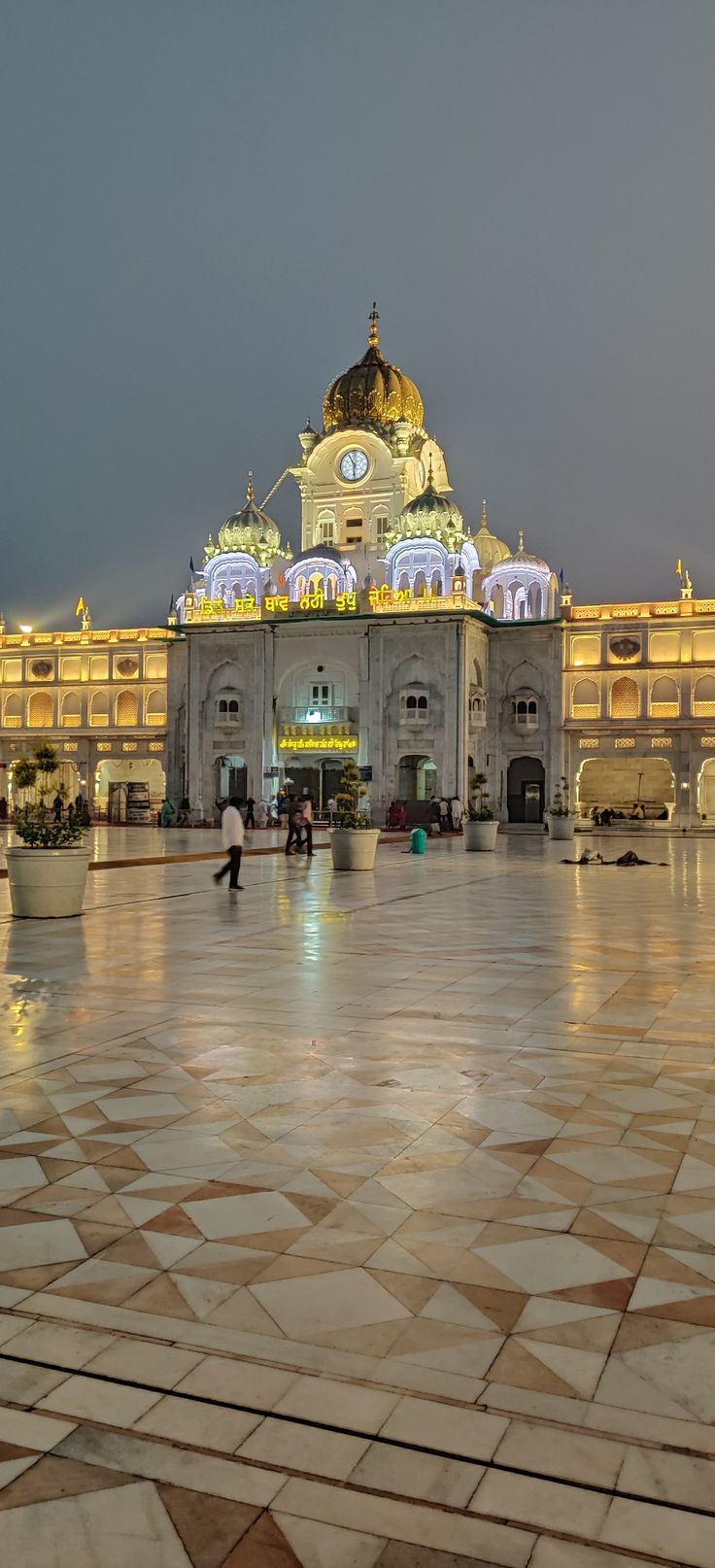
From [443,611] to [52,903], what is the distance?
106 ft

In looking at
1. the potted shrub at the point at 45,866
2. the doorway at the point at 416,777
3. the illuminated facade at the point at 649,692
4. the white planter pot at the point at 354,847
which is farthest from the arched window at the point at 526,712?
the potted shrub at the point at 45,866

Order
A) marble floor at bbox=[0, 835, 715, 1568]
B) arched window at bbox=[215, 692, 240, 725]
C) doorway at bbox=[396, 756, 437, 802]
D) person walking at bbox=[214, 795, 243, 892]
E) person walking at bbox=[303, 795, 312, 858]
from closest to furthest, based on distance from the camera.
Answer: marble floor at bbox=[0, 835, 715, 1568], person walking at bbox=[214, 795, 243, 892], person walking at bbox=[303, 795, 312, 858], doorway at bbox=[396, 756, 437, 802], arched window at bbox=[215, 692, 240, 725]

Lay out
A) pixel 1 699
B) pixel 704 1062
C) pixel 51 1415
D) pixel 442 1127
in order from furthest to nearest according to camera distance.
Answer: pixel 1 699 < pixel 704 1062 < pixel 442 1127 < pixel 51 1415

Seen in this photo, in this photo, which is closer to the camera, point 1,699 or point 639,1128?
point 639,1128

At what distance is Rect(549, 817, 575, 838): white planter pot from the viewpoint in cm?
2944

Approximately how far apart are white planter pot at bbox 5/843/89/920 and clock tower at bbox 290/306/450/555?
120 feet

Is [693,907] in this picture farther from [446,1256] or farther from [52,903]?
[446,1256]

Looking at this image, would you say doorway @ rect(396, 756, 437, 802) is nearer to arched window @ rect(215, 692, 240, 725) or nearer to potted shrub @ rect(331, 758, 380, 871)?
arched window @ rect(215, 692, 240, 725)

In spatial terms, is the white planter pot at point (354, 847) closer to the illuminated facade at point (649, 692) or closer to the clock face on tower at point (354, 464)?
the illuminated facade at point (649, 692)

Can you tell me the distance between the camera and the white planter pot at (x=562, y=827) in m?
29.4

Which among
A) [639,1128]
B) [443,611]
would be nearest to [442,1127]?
[639,1128]

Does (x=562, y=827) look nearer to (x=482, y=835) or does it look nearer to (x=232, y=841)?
(x=482, y=835)

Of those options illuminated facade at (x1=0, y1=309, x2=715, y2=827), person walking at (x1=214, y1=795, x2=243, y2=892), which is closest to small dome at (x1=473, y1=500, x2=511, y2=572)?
illuminated facade at (x1=0, y1=309, x2=715, y2=827)

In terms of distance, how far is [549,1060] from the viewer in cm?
517
